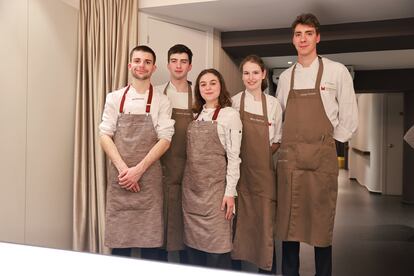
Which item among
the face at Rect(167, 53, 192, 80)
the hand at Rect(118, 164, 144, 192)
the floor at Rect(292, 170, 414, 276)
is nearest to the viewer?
the hand at Rect(118, 164, 144, 192)

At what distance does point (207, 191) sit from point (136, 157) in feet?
1.43

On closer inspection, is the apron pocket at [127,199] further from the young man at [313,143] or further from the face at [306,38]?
the face at [306,38]

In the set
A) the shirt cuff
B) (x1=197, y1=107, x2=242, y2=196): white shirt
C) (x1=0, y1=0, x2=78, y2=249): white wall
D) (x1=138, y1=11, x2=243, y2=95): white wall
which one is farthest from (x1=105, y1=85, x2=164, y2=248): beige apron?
the shirt cuff

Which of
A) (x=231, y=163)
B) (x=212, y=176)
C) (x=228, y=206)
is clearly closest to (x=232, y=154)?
(x=231, y=163)

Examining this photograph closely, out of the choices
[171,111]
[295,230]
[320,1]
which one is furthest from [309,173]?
[320,1]

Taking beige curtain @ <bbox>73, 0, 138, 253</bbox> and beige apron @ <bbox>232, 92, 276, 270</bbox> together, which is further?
beige curtain @ <bbox>73, 0, 138, 253</bbox>

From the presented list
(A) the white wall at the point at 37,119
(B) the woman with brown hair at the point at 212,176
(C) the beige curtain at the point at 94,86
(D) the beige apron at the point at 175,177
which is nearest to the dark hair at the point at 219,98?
(B) the woman with brown hair at the point at 212,176

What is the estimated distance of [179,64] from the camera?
2186 millimetres

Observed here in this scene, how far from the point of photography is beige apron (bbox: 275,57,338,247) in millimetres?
2043

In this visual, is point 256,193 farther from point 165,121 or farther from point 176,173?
point 165,121

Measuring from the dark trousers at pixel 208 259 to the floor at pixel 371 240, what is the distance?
1043mm

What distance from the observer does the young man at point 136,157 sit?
2018 mm

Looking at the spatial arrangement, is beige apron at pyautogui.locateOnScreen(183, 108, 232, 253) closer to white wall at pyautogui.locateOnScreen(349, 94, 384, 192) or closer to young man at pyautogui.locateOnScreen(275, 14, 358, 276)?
young man at pyautogui.locateOnScreen(275, 14, 358, 276)

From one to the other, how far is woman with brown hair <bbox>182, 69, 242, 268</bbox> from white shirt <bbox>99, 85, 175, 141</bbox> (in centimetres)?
14
